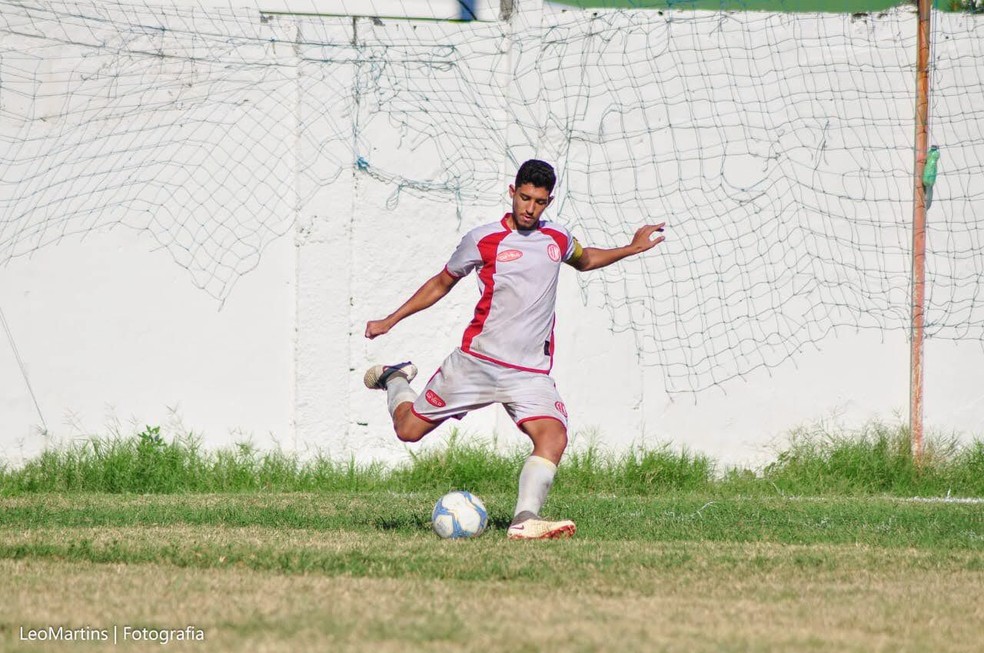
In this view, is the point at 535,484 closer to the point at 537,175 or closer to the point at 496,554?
the point at 496,554

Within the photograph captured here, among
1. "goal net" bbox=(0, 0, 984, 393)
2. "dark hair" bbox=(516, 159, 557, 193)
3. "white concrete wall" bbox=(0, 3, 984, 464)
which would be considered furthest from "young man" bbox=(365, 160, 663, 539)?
"goal net" bbox=(0, 0, 984, 393)

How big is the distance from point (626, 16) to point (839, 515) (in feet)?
13.4

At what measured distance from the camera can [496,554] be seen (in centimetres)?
557

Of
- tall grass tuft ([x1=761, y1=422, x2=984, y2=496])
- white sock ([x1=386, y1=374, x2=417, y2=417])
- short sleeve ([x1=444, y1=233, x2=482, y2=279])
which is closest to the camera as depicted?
short sleeve ([x1=444, y1=233, x2=482, y2=279])

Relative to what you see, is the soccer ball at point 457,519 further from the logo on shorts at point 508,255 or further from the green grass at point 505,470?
the green grass at point 505,470

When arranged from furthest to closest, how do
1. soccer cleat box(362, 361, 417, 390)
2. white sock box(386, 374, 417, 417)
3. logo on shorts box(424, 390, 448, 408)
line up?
soccer cleat box(362, 361, 417, 390) < white sock box(386, 374, 417, 417) < logo on shorts box(424, 390, 448, 408)

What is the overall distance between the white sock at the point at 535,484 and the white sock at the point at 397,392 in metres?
0.85

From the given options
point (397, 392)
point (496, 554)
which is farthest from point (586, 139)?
point (496, 554)

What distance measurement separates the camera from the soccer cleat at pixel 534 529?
6184mm

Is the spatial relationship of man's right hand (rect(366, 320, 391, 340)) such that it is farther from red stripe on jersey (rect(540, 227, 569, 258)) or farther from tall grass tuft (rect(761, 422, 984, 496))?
tall grass tuft (rect(761, 422, 984, 496))

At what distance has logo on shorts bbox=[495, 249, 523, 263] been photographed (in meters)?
6.50

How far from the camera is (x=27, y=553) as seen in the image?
5617mm

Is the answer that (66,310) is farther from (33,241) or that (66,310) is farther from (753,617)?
(753,617)

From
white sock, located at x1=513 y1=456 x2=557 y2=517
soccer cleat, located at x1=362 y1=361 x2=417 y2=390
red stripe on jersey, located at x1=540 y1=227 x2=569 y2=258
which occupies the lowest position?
white sock, located at x1=513 y1=456 x2=557 y2=517
